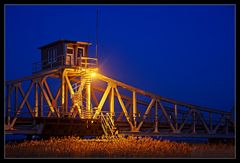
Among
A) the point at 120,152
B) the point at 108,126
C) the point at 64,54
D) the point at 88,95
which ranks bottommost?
the point at 120,152

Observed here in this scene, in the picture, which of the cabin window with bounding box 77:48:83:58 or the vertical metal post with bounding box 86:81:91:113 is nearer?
the vertical metal post with bounding box 86:81:91:113

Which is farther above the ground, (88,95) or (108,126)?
(88,95)

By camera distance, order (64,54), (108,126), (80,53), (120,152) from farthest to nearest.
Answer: (80,53) < (64,54) < (108,126) < (120,152)

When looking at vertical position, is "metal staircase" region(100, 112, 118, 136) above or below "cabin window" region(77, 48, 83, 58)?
below

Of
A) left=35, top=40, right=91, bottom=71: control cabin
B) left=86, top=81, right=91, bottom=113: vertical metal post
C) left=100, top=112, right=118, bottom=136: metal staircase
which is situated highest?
left=35, top=40, right=91, bottom=71: control cabin

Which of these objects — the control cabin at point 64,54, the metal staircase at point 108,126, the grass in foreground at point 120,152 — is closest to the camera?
the grass in foreground at point 120,152

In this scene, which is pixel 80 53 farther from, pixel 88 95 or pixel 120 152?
pixel 120 152

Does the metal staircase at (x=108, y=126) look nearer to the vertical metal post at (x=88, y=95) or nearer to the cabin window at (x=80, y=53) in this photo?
the vertical metal post at (x=88, y=95)

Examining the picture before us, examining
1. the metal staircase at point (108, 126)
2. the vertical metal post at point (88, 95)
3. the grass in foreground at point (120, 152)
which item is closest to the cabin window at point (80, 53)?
the vertical metal post at point (88, 95)

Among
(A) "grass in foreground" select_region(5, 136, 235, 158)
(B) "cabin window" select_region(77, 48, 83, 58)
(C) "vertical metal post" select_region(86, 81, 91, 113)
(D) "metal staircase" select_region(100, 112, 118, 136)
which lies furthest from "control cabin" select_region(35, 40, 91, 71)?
(A) "grass in foreground" select_region(5, 136, 235, 158)

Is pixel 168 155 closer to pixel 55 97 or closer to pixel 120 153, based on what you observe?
pixel 120 153

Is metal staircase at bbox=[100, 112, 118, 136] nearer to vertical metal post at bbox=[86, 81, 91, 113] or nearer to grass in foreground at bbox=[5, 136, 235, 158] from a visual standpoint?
vertical metal post at bbox=[86, 81, 91, 113]

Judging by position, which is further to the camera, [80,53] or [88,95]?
[80,53]

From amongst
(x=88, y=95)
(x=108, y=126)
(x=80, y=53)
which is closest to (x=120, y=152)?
(x=108, y=126)
